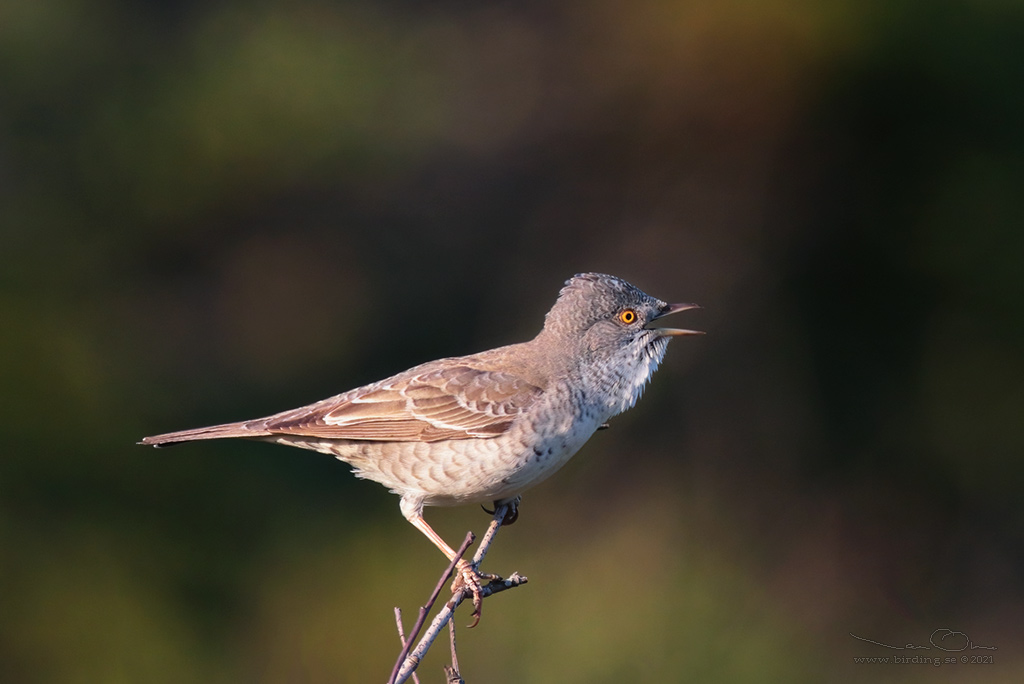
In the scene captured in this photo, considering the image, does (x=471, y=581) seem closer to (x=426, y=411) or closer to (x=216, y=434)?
(x=426, y=411)

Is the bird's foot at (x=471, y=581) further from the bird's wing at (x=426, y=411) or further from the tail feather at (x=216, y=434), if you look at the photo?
the tail feather at (x=216, y=434)

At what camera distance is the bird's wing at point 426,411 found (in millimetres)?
3648

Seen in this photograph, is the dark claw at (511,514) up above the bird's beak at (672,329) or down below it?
below

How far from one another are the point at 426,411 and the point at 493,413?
11.7 inches

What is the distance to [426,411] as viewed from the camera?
377cm

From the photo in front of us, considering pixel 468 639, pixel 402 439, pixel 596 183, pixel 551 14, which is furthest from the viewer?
pixel 551 14

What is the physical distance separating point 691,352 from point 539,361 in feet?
14.0

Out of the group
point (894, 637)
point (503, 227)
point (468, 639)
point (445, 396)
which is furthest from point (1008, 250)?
point (445, 396)

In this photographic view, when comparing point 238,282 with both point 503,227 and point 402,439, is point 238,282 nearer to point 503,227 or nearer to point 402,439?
point 503,227

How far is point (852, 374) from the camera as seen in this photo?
304 inches

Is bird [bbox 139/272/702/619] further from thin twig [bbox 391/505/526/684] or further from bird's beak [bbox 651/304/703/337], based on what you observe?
thin twig [bbox 391/505/526/684]
